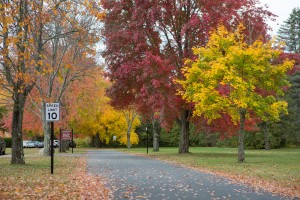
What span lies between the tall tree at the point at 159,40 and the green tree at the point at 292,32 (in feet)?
128

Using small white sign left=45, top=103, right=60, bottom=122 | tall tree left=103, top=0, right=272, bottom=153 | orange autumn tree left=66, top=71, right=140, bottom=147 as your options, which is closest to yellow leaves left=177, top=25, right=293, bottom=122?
tall tree left=103, top=0, right=272, bottom=153

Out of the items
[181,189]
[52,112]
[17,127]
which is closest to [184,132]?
Answer: [17,127]

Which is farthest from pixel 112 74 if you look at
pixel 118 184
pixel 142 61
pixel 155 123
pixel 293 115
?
pixel 293 115

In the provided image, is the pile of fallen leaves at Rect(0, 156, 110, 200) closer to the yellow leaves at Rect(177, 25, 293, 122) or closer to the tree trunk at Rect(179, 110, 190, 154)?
the yellow leaves at Rect(177, 25, 293, 122)

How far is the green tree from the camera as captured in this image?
220 ft

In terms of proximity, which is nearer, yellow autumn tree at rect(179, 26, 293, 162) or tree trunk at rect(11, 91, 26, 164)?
tree trunk at rect(11, 91, 26, 164)

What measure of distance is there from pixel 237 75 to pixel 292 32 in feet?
168

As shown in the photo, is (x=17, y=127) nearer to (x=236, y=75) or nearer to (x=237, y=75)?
(x=236, y=75)

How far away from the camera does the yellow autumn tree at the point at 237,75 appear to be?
20750 millimetres

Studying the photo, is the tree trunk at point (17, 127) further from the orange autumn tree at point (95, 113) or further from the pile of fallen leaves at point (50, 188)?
the orange autumn tree at point (95, 113)

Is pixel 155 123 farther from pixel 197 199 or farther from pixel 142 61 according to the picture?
pixel 197 199

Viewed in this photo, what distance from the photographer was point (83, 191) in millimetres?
10781

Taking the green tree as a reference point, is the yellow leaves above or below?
below

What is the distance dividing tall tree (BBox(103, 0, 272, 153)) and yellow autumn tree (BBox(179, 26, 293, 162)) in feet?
15.4
